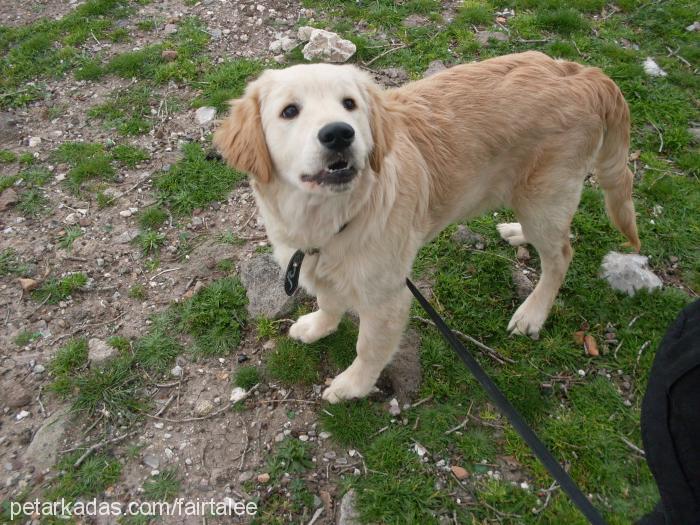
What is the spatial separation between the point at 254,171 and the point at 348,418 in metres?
1.69

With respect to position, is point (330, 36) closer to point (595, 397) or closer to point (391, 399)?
point (391, 399)

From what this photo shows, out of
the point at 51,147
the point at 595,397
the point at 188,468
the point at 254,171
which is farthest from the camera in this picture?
the point at 51,147

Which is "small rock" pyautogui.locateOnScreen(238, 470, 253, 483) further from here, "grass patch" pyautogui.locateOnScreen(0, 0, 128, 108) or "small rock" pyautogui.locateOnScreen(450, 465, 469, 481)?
"grass patch" pyautogui.locateOnScreen(0, 0, 128, 108)

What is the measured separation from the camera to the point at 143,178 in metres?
4.45

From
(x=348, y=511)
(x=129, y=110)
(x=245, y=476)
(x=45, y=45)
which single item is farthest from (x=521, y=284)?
(x=45, y=45)

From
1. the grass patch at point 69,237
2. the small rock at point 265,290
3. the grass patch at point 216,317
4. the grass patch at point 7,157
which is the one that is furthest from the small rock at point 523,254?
the grass patch at point 7,157

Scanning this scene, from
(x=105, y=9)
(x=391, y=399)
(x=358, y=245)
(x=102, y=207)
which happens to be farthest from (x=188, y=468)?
(x=105, y=9)

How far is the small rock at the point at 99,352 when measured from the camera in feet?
10.8

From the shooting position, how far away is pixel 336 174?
211cm

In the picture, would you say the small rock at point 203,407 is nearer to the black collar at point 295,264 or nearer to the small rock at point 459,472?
the black collar at point 295,264

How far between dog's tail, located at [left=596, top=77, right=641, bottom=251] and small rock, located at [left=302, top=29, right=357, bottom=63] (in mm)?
3097

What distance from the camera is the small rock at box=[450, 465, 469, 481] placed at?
2.82 meters

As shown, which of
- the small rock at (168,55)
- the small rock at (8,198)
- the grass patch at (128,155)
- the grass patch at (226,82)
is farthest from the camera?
the small rock at (168,55)

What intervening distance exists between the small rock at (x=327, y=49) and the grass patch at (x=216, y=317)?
2976 mm
